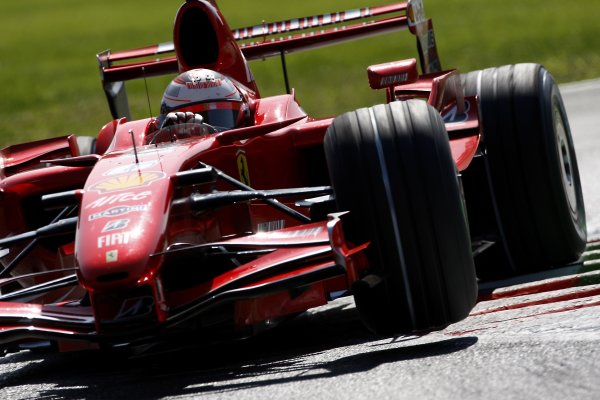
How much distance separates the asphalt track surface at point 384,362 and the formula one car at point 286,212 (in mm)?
203

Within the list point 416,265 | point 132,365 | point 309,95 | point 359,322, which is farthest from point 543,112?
point 309,95

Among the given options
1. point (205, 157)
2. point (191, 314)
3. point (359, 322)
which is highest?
point (205, 157)

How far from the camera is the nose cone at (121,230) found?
532 cm

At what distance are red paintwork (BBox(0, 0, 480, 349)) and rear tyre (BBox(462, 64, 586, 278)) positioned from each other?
0.73 ft

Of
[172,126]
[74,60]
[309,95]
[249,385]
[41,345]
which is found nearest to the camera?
[249,385]

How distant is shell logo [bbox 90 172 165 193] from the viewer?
593 centimetres

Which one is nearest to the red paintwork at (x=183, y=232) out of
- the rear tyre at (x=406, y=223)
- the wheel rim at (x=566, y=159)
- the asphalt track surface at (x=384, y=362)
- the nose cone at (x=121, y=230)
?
the nose cone at (x=121, y=230)

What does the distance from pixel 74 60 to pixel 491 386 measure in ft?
101

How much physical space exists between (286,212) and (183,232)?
1.66 ft

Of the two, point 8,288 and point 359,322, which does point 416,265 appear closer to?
point 359,322

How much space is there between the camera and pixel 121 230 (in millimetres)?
5488

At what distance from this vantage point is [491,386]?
14.9 feet

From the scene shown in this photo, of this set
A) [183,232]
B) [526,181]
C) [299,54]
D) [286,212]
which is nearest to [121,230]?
[183,232]

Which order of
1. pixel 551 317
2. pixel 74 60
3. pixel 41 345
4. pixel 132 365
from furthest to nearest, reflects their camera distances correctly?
1. pixel 74 60
2. pixel 132 365
3. pixel 41 345
4. pixel 551 317
